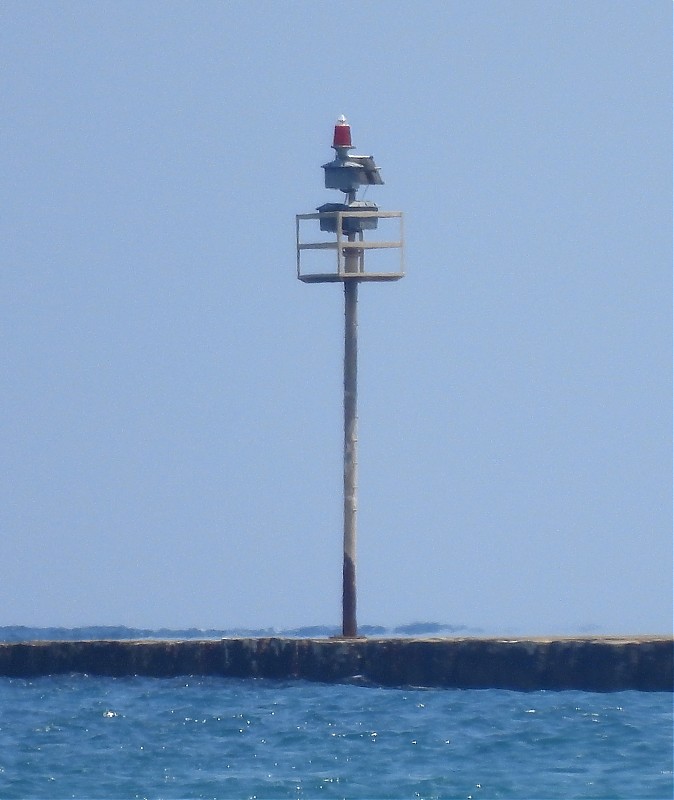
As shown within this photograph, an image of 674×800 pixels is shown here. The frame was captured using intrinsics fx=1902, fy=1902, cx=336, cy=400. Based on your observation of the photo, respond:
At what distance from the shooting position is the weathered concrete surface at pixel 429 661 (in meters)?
26.3

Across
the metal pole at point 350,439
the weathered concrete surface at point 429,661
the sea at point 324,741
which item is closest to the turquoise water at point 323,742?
the sea at point 324,741

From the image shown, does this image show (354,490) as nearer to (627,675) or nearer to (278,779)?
(627,675)

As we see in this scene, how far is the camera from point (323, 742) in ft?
77.4

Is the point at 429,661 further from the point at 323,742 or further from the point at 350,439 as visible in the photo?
the point at 323,742

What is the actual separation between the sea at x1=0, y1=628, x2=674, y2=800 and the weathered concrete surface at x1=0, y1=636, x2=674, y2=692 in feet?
0.71

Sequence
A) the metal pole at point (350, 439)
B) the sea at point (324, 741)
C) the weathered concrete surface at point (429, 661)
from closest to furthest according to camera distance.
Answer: the sea at point (324, 741)
the weathered concrete surface at point (429, 661)
the metal pole at point (350, 439)

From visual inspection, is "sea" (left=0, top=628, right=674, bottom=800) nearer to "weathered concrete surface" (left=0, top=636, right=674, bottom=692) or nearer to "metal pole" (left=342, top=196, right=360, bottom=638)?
"weathered concrete surface" (left=0, top=636, right=674, bottom=692)

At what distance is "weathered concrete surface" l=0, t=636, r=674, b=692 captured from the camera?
26.3 meters

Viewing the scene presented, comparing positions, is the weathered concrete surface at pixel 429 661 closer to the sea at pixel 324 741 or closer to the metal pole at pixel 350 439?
the sea at pixel 324 741

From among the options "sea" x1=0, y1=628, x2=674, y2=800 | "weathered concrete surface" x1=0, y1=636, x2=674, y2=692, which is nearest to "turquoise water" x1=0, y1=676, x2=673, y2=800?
"sea" x1=0, y1=628, x2=674, y2=800

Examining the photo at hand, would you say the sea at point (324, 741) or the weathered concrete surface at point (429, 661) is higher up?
the weathered concrete surface at point (429, 661)

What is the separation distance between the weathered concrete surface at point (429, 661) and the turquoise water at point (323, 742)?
246mm

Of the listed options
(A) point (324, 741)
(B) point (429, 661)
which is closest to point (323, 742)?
(A) point (324, 741)

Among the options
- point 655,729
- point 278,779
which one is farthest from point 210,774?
point 655,729
